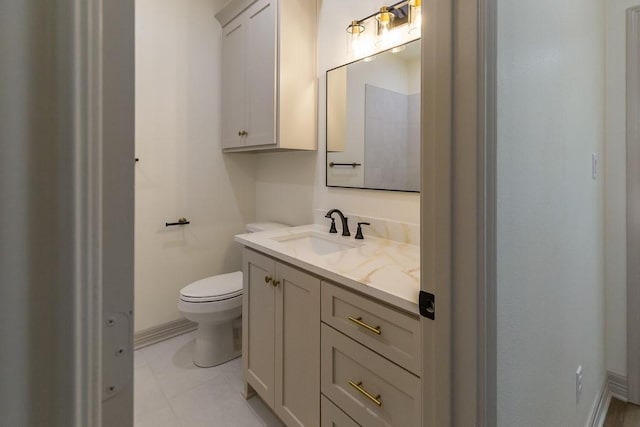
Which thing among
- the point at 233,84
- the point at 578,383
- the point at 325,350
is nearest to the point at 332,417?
the point at 325,350

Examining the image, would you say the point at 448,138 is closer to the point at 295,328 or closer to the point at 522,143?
the point at 522,143

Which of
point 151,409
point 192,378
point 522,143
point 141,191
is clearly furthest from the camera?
point 141,191

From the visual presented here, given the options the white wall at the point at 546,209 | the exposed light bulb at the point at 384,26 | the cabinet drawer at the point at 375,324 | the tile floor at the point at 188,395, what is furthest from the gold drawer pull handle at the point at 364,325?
the exposed light bulb at the point at 384,26

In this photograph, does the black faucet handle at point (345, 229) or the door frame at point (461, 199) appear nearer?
the door frame at point (461, 199)

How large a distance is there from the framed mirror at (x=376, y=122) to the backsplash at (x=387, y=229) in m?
0.18

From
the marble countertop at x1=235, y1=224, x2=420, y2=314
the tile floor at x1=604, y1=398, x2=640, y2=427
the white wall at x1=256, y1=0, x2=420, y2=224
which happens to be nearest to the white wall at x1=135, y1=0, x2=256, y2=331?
the white wall at x1=256, y1=0, x2=420, y2=224

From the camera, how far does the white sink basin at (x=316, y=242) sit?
171 cm

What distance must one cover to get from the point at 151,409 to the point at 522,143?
2.04 meters

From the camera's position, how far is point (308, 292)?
4.08 feet

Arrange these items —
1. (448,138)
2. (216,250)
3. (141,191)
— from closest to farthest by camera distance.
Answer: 1. (448,138)
2. (141,191)
3. (216,250)

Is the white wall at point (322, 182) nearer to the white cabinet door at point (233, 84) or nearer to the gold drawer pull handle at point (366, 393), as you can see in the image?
the white cabinet door at point (233, 84)

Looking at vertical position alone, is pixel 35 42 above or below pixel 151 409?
above

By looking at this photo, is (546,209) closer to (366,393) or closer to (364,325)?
(364,325)

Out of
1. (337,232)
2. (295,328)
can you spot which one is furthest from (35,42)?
(337,232)
